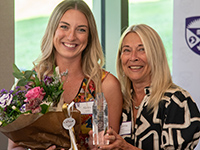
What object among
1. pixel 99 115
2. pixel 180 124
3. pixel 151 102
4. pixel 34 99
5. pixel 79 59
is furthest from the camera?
pixel 79 59

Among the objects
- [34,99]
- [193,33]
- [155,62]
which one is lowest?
[34,99]

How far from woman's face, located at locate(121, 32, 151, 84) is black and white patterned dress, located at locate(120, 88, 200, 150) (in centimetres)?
19

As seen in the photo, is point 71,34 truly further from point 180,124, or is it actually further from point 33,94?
point 180,124

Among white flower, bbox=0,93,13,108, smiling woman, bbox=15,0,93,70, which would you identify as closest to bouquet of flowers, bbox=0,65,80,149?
white flower, bbox=0,93,13,108

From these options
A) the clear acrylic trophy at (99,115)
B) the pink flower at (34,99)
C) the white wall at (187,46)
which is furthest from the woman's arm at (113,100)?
the white wall at (187,46)

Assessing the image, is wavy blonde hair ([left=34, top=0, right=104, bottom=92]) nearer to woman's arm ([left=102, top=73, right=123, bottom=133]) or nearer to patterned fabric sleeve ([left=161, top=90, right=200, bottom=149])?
woman's arm ([left=102, top=73, right=123, bottom=133])

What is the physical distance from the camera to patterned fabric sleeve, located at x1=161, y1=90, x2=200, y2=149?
78.5 inches

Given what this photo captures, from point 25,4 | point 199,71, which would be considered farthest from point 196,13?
point 25,4

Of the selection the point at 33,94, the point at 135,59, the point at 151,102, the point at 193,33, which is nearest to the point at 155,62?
the point at 135,59

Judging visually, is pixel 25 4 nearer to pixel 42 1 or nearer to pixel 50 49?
pixel 42 1

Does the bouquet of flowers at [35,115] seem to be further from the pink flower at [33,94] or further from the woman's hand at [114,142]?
the woman's hand at [114,142]

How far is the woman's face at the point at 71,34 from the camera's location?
81.8 inches

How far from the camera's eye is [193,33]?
3562 millimetres

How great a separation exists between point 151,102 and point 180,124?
24 centimetres
